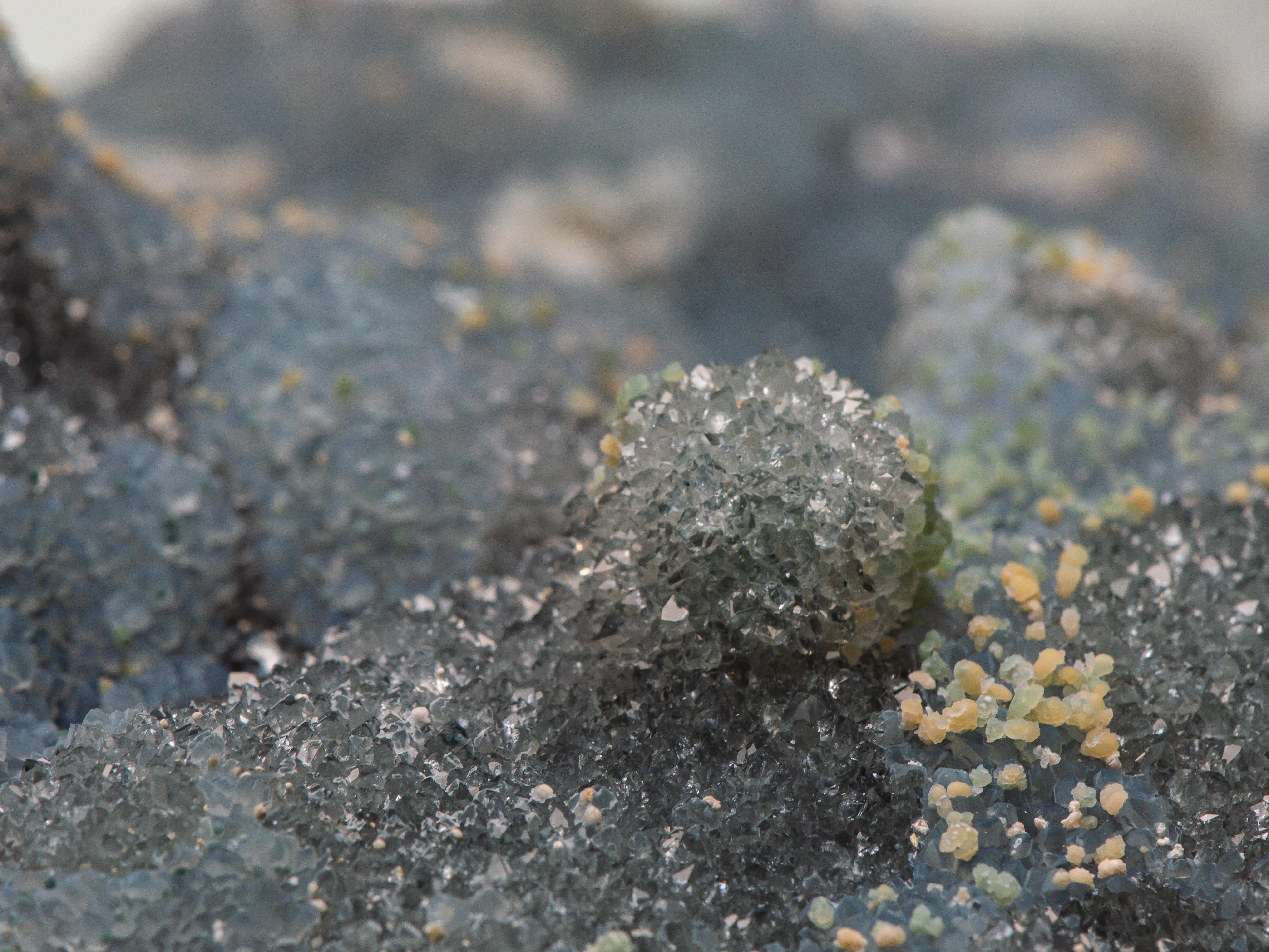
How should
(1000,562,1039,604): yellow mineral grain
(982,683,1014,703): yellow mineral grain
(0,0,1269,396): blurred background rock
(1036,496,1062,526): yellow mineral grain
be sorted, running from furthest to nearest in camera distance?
(0,0,1269,396): blurred background rock → (1036,496,1062,526): yellow mineral grain → (1000,562,1039,604): yellow mineral grain → (982,683,1014,703): yellow mineral grain

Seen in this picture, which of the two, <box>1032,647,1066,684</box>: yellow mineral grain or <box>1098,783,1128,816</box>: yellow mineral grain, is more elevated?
<box>1032,647,1066,684</box>: yellow mineral grain

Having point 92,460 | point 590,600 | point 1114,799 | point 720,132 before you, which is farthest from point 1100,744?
point 720,132

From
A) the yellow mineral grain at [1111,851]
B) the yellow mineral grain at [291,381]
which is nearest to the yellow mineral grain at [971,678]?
the yellow mineral grain at [1111,851]

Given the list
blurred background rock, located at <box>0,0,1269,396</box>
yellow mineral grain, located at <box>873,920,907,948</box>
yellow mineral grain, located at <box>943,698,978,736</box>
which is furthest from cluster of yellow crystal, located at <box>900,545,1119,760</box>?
blurred background rock, located at <box>0,0,1269,396</box>

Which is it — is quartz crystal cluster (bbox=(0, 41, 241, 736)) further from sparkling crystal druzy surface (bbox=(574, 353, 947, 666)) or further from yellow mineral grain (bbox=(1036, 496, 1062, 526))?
yellow mineral grain (bbox=(1036, 496, 1062, 526))

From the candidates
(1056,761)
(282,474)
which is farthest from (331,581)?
(1056,761)

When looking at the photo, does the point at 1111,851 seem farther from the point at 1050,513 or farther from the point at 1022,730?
the point at 1050,513
